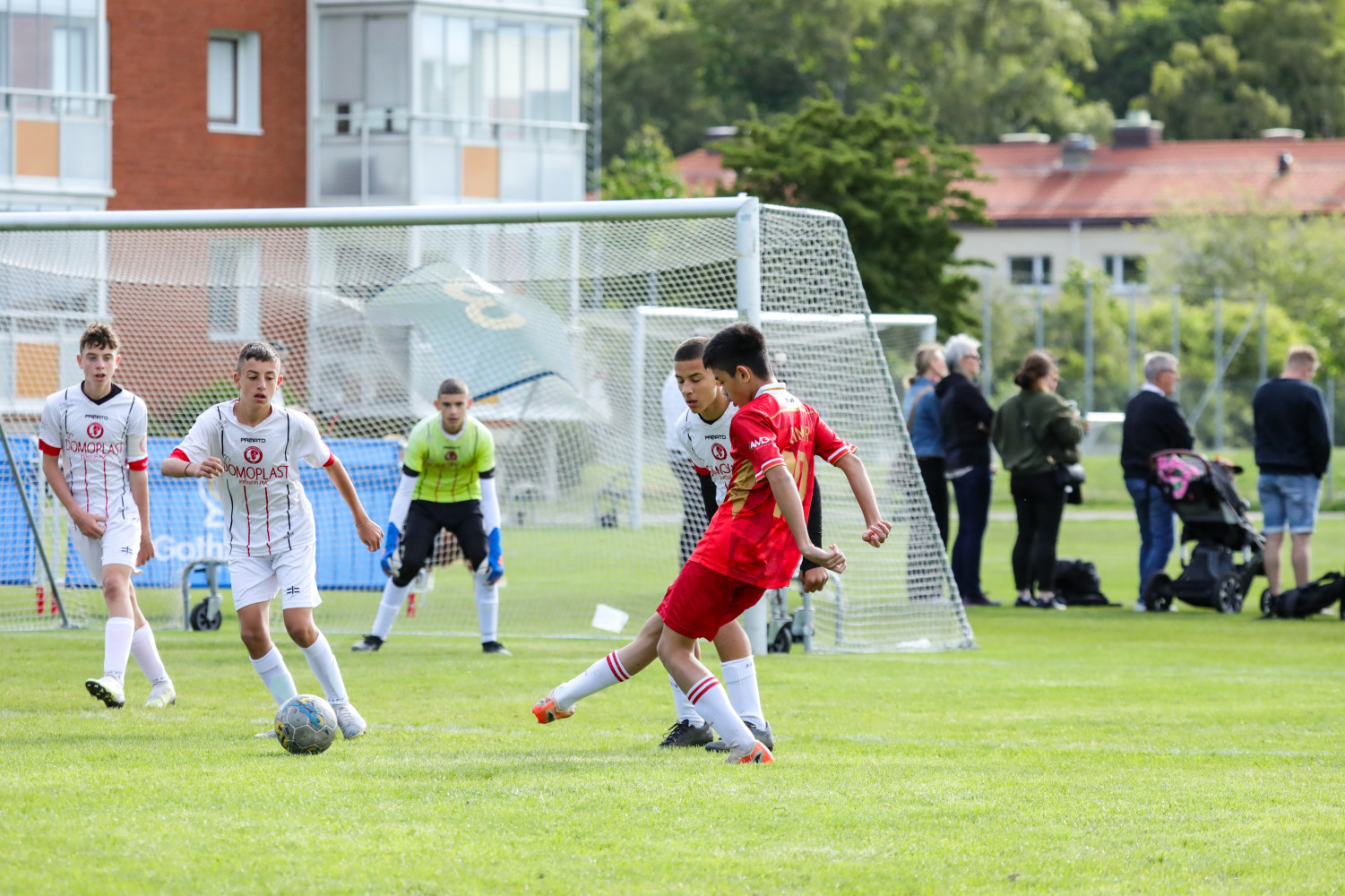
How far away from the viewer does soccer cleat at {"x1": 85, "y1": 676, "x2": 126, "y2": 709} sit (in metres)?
7.97

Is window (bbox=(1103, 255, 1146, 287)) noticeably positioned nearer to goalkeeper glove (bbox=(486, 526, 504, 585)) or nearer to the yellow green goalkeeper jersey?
goalkeeper glove (bbox=(486, 526, 504, 585))

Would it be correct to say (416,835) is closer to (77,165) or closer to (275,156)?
(77,165)

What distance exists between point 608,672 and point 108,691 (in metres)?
2.58

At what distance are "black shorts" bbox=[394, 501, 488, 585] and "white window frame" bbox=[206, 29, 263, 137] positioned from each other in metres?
20.8

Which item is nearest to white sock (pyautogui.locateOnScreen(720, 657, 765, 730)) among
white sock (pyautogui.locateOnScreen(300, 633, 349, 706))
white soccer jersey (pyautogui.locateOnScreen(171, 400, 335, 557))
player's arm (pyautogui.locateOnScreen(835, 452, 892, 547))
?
player's arm (pyautogui.locateOnScreen(835, 452, 892, 547))

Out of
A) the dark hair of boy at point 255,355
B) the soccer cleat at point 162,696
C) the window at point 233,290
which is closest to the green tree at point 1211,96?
the window at point 233,290

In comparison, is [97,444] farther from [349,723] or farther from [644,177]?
[644,177]

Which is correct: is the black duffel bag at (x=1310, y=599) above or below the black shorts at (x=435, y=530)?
below

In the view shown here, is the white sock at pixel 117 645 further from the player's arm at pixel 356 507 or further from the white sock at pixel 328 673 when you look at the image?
the player's arm at pixel 356 507

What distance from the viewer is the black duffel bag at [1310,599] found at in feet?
43.6

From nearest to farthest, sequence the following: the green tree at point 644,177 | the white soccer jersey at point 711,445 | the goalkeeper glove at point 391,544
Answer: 1. the white soccer jersey at point 711,445
2. the goalkeeper glove at point 391,544
3. the green tree at point 644,177

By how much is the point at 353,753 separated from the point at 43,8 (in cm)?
2363

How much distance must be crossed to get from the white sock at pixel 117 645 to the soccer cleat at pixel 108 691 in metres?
0.04

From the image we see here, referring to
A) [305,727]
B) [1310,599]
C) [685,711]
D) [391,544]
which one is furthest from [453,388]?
[1310,599]
